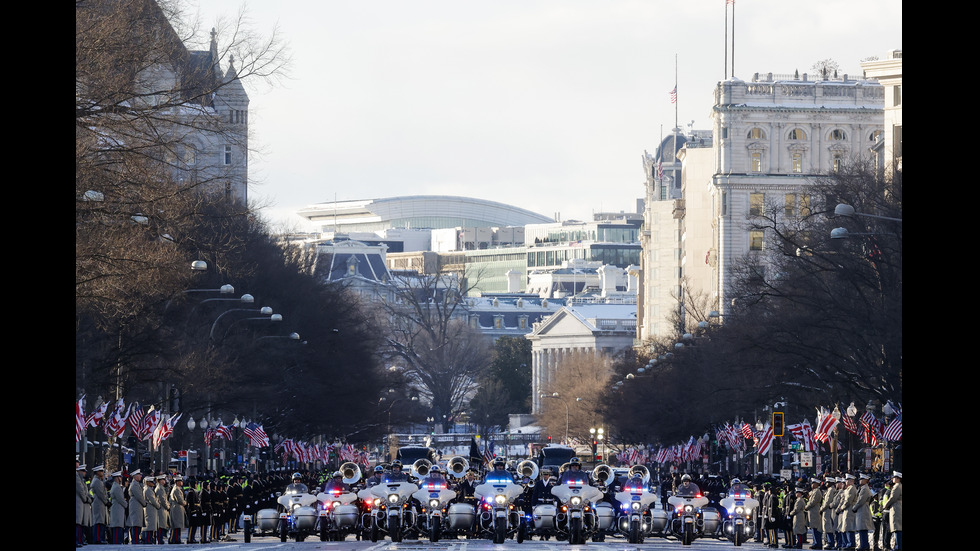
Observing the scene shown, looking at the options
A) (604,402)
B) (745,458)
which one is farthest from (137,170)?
(604,402)

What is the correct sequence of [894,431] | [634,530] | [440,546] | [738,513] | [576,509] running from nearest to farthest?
[440,546] → [576,509] → [634,530] → [738,513] → [894,431]

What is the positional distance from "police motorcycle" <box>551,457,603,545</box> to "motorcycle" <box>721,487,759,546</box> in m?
3.58

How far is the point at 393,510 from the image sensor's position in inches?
1523

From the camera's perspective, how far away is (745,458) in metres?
99.6

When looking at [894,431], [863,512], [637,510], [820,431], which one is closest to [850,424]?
[820,431]

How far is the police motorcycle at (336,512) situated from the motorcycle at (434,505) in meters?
2.08

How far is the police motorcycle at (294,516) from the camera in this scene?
133 feet

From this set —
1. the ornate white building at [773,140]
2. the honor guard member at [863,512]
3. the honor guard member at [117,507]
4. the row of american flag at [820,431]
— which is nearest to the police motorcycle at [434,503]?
the honor guard member at [117,507]

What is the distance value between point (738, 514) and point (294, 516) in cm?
976

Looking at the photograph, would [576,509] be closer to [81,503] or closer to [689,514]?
[689,514]

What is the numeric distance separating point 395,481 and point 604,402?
9744 centimetres
